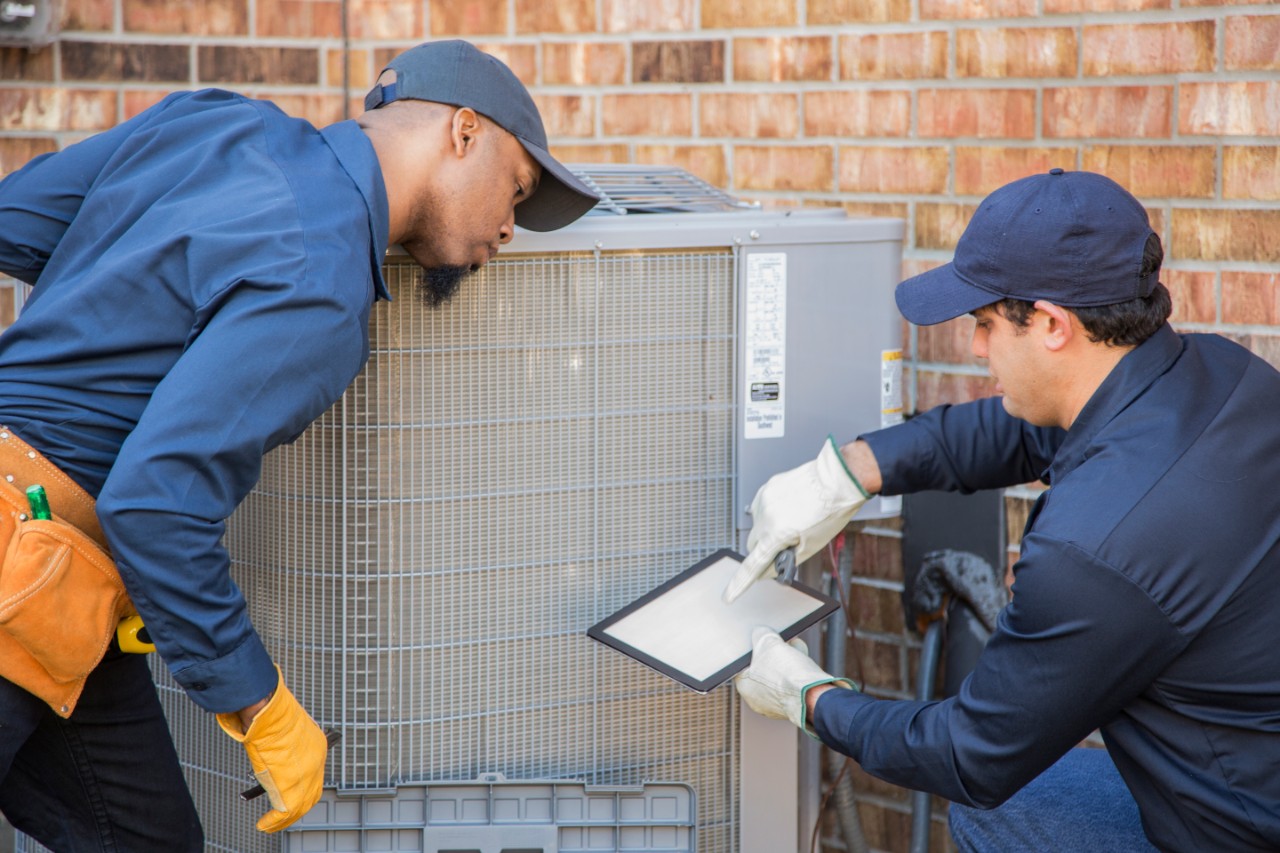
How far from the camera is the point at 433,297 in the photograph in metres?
1.89

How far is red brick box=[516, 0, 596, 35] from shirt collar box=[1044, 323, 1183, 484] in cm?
178

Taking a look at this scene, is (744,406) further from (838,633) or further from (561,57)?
(561,57)

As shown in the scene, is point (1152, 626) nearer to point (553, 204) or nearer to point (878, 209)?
point (553, 204)

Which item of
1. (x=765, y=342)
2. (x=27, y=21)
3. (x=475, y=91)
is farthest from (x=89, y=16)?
(x=765, y=342)

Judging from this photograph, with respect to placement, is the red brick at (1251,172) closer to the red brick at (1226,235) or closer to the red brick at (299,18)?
the red brick at (1226,235)

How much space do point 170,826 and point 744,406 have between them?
109cm

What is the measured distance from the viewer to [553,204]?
1938mm

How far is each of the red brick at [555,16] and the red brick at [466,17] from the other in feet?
0.16

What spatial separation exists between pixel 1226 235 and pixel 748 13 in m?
1.16

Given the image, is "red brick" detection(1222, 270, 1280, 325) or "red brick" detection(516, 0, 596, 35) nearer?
"red brick" detection(1222, 270, 1280, 325)

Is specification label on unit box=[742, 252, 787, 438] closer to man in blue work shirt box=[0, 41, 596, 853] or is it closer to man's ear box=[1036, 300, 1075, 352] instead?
man in blue work shirt box=[0, 41, 596, 853]

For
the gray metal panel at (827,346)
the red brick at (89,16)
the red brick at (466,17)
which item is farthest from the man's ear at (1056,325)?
the red brick at (89,16)

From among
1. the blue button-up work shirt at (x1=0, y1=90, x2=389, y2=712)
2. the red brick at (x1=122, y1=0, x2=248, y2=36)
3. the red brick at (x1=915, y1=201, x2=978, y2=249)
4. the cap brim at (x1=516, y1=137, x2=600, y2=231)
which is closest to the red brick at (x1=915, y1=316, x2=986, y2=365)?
the red brick at (x1=915, y1=201, x2=978, y2=249)

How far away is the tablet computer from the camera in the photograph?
1980 mm
